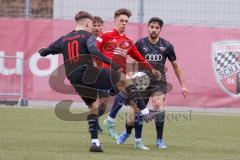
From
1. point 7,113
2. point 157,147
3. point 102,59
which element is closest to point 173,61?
point 157,147

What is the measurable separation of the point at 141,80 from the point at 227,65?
24.2ft

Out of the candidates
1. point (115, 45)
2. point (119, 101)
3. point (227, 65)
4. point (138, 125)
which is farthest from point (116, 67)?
point (227, 65)

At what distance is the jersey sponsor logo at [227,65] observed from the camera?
1781cm

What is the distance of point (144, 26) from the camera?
18297mm

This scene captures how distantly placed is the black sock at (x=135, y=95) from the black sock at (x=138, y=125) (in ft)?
1.03

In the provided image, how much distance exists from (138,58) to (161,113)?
88 cm

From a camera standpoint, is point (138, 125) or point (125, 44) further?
point (125, 44)

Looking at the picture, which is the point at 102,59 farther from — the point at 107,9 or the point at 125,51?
the point at 107,9

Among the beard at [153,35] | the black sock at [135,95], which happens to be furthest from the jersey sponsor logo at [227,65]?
the black sock at [135,95]

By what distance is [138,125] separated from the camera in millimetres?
10312

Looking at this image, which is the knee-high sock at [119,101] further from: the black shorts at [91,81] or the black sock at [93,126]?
the black sock at [93,126]

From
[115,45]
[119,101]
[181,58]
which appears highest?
[115,45]

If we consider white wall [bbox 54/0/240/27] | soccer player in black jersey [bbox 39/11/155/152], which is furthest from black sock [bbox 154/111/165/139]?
white wall [bbox 54/0/240/27]

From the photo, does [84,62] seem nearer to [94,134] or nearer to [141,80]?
[94,134]
